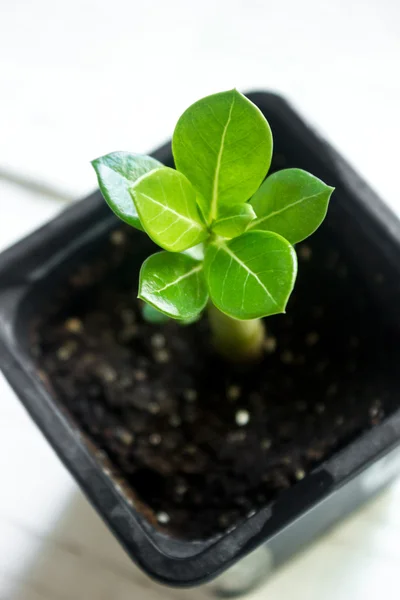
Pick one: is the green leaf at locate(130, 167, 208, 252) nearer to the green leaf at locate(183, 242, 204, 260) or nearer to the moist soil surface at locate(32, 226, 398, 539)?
the green leaf at locate(183, 242, 204, 260)

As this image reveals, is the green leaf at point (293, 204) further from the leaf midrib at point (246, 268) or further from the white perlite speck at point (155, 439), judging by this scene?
the white perlite speck at point (155, 439)

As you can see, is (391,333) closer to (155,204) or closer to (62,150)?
(155,204)

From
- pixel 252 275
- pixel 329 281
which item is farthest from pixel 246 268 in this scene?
pixel 329 281

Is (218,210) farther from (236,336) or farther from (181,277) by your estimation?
(236,336)

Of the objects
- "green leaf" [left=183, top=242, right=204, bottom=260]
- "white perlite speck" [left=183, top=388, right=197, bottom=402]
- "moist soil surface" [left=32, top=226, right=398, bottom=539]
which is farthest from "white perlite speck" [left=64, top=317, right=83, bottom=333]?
"green leaf" [left=183, top=242, right=204, bottom=260]

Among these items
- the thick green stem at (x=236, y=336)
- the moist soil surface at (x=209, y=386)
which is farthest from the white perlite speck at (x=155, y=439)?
the thick green stem at (x=236, y=336)
